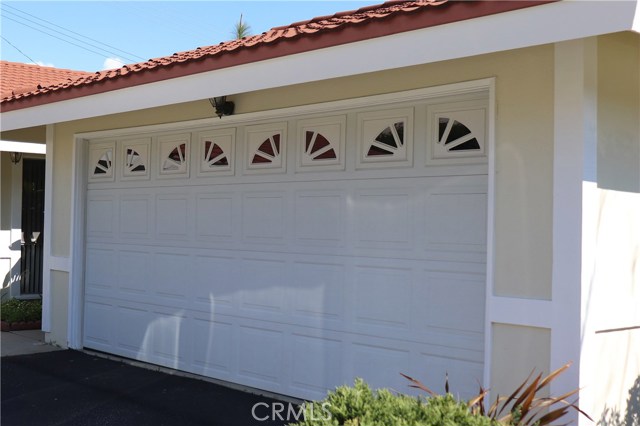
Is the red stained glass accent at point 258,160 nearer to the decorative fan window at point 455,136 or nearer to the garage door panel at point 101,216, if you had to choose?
the decorative fan window at point 455,136

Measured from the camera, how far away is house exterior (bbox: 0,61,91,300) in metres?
11.2

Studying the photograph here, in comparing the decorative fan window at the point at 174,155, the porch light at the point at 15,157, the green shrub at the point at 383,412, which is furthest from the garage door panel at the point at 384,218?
the porch light at the point at 15,157

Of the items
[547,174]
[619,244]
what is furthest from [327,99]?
[619,244]

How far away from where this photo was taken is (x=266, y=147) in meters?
6.59

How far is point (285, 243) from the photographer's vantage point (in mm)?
6328

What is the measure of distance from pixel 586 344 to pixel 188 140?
178 inches

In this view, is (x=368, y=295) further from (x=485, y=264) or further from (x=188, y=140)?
(x=188, y=140)

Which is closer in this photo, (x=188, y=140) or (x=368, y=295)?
(x=368, y=295)

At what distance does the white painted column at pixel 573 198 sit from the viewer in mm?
4363

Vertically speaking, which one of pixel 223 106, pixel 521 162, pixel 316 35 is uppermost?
pixel 316 35

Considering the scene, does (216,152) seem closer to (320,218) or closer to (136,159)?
(136,159)

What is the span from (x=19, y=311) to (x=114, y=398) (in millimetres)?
4397

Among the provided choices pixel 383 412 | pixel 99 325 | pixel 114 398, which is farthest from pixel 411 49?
pixel 99 325

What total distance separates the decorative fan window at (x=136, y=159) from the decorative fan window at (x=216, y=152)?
3.14ft
